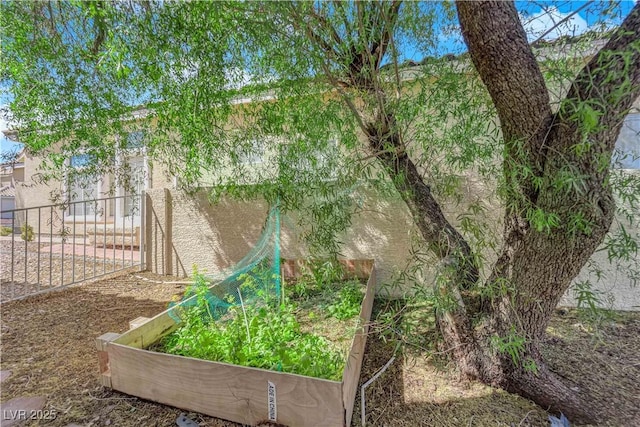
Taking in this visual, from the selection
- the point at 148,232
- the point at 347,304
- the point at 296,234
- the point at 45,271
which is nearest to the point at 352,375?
the point at 347,304

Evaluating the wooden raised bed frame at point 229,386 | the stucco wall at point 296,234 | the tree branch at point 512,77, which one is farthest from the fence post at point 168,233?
the tree branch at point 512,77

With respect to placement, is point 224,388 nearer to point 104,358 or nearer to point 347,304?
point 104,358

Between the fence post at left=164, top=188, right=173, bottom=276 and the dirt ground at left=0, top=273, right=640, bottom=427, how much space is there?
1726 millimetres

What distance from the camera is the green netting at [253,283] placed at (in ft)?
10.5

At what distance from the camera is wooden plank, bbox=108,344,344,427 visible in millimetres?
1678

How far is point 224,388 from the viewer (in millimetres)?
1840

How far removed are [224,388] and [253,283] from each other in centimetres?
165

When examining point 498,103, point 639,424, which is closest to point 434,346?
point 639,424

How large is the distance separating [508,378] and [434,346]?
0.53 metres

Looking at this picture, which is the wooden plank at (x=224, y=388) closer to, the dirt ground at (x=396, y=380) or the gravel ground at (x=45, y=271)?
the dirt ground at (x=396, y=380)

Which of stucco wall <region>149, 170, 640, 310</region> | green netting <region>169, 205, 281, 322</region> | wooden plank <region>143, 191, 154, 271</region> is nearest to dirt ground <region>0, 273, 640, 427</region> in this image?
stucco wall <region>149, 170, 640, 310</region>

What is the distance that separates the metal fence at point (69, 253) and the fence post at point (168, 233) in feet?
1.42

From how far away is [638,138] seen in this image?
3.46 meters
